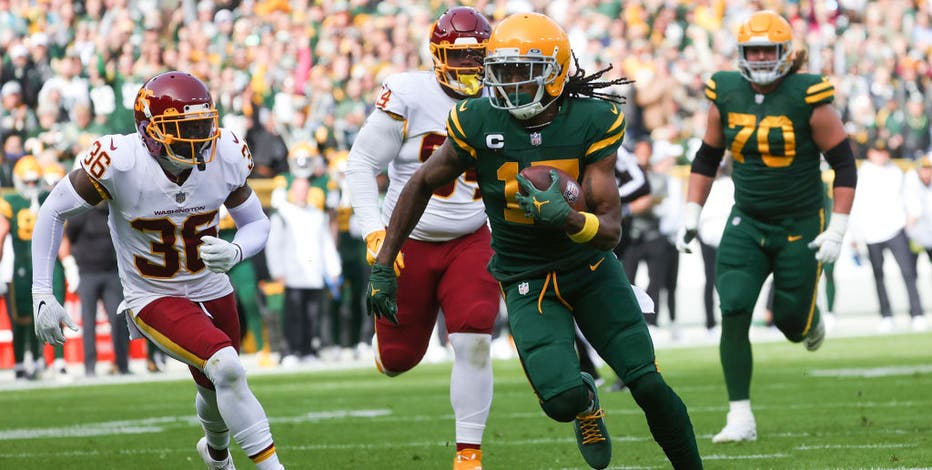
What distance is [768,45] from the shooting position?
7.37 m

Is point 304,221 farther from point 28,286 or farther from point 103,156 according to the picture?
point 103,156

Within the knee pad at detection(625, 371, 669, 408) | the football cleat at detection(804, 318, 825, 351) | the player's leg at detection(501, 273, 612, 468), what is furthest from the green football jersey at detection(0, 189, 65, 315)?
the knee pad at detection(625, 371, 669, 408)

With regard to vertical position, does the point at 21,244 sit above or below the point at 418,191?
below

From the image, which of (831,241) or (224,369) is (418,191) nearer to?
(224,369)

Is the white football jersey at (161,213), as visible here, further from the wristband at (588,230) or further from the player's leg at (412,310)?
the wristband at (588,230)

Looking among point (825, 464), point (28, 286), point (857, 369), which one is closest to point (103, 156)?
point (825, 464)

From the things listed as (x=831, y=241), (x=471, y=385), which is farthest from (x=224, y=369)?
(x=831, y=241)

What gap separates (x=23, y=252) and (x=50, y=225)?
306 inches

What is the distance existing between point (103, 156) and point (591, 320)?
191cm

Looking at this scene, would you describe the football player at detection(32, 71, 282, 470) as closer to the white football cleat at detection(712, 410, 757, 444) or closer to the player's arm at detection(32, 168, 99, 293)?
the player's arm at detection(32, 168, 99, 293)

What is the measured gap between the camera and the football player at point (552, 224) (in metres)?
5.09

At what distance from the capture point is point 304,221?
14.1 m

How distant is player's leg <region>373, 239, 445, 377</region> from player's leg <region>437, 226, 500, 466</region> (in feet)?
0.17

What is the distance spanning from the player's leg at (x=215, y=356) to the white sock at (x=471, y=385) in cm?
75
